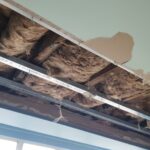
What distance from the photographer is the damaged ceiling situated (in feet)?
3.89

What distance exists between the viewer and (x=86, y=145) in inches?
84.4

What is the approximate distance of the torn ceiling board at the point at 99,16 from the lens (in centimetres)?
96

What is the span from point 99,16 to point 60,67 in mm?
494

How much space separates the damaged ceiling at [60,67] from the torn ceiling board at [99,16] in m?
0.15

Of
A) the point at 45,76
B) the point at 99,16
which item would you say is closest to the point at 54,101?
the point at 45,76

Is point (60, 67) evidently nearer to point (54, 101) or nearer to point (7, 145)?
point (54, 101)

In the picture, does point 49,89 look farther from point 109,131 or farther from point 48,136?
point 109,131

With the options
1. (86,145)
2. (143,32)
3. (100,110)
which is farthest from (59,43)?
(86,145)

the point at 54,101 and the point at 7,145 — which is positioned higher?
the point at 54,101

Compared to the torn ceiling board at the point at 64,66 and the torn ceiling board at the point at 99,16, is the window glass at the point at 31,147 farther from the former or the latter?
the torn ceiling board at the point at 99,16

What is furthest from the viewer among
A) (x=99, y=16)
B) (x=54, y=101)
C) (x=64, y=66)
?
(x=54, y=101)

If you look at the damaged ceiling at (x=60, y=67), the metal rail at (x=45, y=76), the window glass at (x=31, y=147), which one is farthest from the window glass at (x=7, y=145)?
the metal rail at (x=45, y=76)

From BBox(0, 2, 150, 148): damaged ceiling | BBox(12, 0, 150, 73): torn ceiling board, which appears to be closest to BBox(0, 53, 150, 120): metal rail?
BBox(0, 2, 150, 148): damaged ceiling

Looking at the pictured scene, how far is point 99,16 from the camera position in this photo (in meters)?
1.03
